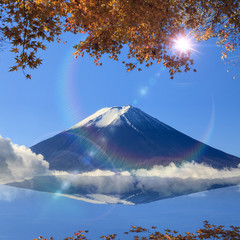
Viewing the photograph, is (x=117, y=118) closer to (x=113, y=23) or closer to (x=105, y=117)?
(x=105, y=117)

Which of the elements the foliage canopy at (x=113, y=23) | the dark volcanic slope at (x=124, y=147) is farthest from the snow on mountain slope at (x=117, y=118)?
the foliage canopy at (x=113, y=23)

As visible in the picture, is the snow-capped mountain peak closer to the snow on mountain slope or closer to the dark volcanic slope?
the snow on mountain slope

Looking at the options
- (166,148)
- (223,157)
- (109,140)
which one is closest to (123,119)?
(109,140)

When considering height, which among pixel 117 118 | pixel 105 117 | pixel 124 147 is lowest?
pixel 124 147

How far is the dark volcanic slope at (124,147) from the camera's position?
8606cm

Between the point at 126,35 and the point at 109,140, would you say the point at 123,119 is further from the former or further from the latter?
the point at 126,35

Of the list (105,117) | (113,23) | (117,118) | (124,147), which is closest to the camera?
(113,23)

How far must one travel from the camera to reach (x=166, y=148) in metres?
87.9

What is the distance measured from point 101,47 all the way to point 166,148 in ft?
273

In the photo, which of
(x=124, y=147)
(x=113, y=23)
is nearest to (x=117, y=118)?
(x=124, y=147)

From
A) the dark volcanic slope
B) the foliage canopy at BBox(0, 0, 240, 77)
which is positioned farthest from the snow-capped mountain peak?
the foliage canopy at BBox(0, 0, 240, 77)

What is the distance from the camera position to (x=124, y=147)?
89.5 m

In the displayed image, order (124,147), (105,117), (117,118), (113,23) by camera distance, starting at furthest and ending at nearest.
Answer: (105,117), (117,118), (124,147), (113,23)

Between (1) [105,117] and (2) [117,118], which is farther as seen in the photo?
(1) [105,117]
